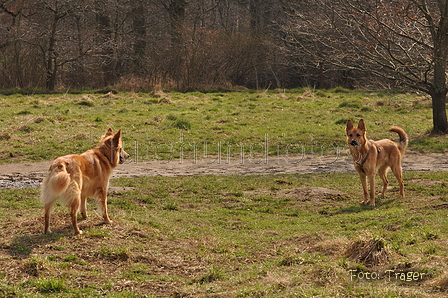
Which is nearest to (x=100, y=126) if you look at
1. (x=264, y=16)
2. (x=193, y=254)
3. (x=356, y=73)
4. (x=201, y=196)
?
(x=201, y=196)

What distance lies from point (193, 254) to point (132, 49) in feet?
94.7

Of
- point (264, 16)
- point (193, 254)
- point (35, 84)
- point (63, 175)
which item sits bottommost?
point (193, 254)

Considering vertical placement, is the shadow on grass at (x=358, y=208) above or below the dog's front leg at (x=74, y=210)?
below

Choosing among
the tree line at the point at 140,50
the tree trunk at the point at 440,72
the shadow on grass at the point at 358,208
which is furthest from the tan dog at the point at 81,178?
the tree line at the point at 140,50

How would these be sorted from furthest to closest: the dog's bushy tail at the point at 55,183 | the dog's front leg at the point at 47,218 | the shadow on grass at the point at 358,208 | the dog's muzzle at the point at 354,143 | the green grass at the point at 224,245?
1. the dog's muzzle at the point at 354,143
2. the shadow on grass at the point at 358,208
3. the dog's front leg at the point at 47,218
4. the dog's bushy tail at the point at 55,183
5. the green grass at the point at 224,245

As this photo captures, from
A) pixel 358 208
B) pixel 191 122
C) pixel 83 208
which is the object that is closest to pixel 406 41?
pixel 191 122

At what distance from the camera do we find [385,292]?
571 cm

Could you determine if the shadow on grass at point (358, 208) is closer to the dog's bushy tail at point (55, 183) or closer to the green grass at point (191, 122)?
the dog's bushy tail at point (55, 183)

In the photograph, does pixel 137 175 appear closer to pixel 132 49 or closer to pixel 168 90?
pixel 168 90

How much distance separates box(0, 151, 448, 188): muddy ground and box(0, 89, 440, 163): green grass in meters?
0.84

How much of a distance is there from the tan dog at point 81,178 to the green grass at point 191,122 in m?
7.27

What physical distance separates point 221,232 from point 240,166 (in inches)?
252

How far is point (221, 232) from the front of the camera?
9.73 m

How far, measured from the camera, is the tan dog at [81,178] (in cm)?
784
